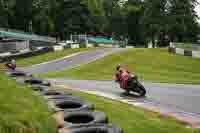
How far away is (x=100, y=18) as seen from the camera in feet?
306

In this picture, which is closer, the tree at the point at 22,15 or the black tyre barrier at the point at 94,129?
the black tyre barrier at the point at 94,129

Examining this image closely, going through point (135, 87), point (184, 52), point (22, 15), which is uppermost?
point (22, 15)

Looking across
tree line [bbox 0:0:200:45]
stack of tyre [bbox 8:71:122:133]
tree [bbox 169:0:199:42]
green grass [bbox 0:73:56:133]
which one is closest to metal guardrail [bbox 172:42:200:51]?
tree [bbox 169:0:199:42]

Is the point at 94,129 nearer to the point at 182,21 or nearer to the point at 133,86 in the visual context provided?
the point at 133,86

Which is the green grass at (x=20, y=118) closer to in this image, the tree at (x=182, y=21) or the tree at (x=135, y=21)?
the tree at (x=182, y=21)

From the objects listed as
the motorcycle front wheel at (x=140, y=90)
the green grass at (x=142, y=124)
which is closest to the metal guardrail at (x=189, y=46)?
the motorcycle front wheel at (x=140, y=90)

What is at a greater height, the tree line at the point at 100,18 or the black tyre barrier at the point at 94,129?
the tree line at the point at 100,18

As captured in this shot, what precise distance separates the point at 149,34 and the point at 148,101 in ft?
235

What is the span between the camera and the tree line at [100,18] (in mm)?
82188

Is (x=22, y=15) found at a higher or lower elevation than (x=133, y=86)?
higher

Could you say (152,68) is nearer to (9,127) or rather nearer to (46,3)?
(9,127)

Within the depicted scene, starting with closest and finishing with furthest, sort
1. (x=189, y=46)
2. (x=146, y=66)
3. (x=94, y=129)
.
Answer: (x=94, y=129) → (x=146, y=66) → (x=189, y=46)

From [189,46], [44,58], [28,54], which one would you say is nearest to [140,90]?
[44,58]

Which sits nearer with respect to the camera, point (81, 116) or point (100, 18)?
point (81, 116)
